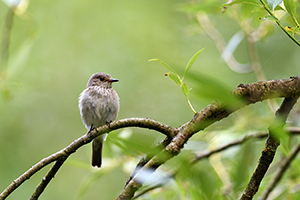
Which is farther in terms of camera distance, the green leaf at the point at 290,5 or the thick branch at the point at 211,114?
the green leaf at the point at 290,5

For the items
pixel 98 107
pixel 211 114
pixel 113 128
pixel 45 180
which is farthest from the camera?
pixel 98 107

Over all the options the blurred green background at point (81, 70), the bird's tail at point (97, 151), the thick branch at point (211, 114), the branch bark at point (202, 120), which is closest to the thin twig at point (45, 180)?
the branch bark at point (202, 120)

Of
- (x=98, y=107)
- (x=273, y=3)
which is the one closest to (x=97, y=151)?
(x=98, y=107)

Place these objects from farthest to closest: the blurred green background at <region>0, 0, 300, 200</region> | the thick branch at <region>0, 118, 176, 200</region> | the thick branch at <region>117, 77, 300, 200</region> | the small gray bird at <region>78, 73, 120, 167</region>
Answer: the blurred green background at <region>0, 0, 300, 200</region> → the small gray bird at <region>78, 73, 120, 167</region> → the thick branch at <region>0, 118, 176, 200</region> → the thick branch at <region>117, 77, 300, 200</region>

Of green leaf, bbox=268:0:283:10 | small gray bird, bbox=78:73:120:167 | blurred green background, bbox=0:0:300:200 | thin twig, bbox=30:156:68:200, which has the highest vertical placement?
blurred green background, bbox=0:0:300:200

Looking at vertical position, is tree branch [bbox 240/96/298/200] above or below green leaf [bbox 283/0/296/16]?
below

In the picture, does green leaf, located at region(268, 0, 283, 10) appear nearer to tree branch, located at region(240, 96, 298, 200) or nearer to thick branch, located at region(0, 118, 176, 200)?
tree branch, located at region(240, 96, 298, 200)

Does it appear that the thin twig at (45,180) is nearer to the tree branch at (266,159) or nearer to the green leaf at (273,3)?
the tree branch at (266,159)

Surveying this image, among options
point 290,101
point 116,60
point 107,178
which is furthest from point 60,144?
point 290,101

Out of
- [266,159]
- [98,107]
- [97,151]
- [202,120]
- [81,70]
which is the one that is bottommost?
[266,159]

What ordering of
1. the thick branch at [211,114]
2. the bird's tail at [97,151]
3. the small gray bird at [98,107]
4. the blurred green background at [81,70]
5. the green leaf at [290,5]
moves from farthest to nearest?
the blurred green background at [81,70] → the bird's tail at [97,151] → the small gray bird at [98,107] → the green leaf at [290,5] → the thick branch at [211,114]

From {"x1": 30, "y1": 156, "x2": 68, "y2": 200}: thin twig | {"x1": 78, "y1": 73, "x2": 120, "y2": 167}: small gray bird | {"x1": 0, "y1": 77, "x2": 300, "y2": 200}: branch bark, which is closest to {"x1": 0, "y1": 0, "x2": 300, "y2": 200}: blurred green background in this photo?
{"x1": 78, "y1": 73, "x2": 120, "y2": 167}: small gray bird

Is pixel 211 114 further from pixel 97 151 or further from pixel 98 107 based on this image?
pixel 97 151

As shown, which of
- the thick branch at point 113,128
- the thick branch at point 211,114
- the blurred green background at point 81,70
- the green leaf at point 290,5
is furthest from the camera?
the blurred green background at point 81,70
